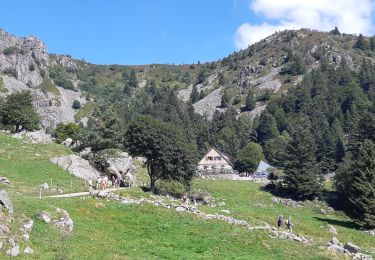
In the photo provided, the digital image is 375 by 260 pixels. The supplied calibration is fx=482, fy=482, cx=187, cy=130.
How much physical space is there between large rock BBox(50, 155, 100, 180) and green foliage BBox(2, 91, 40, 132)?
142ft

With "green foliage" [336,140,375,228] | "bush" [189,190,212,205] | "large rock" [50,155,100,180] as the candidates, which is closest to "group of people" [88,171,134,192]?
"large rock" [50,155,100,180]

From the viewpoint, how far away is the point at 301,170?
300 feet

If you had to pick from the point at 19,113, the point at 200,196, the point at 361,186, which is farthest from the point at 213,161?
the point at 361,186

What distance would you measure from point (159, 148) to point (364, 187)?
100 ft

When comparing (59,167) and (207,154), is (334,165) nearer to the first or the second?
(207,154)

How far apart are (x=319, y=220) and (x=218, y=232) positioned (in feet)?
119

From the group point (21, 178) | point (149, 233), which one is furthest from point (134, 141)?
point (149, 233)

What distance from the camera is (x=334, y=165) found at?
493 feet

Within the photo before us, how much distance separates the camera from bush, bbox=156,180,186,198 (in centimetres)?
6694

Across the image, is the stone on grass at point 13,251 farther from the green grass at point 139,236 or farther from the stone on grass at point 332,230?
the stone on grass at point 332,230

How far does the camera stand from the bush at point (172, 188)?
6694 cm

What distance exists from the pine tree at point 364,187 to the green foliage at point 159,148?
82.8 feet

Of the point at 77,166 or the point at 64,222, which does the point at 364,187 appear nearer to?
the point at 77,166

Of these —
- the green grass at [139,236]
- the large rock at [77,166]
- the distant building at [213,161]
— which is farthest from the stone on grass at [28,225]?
the distant building at [213,161]
